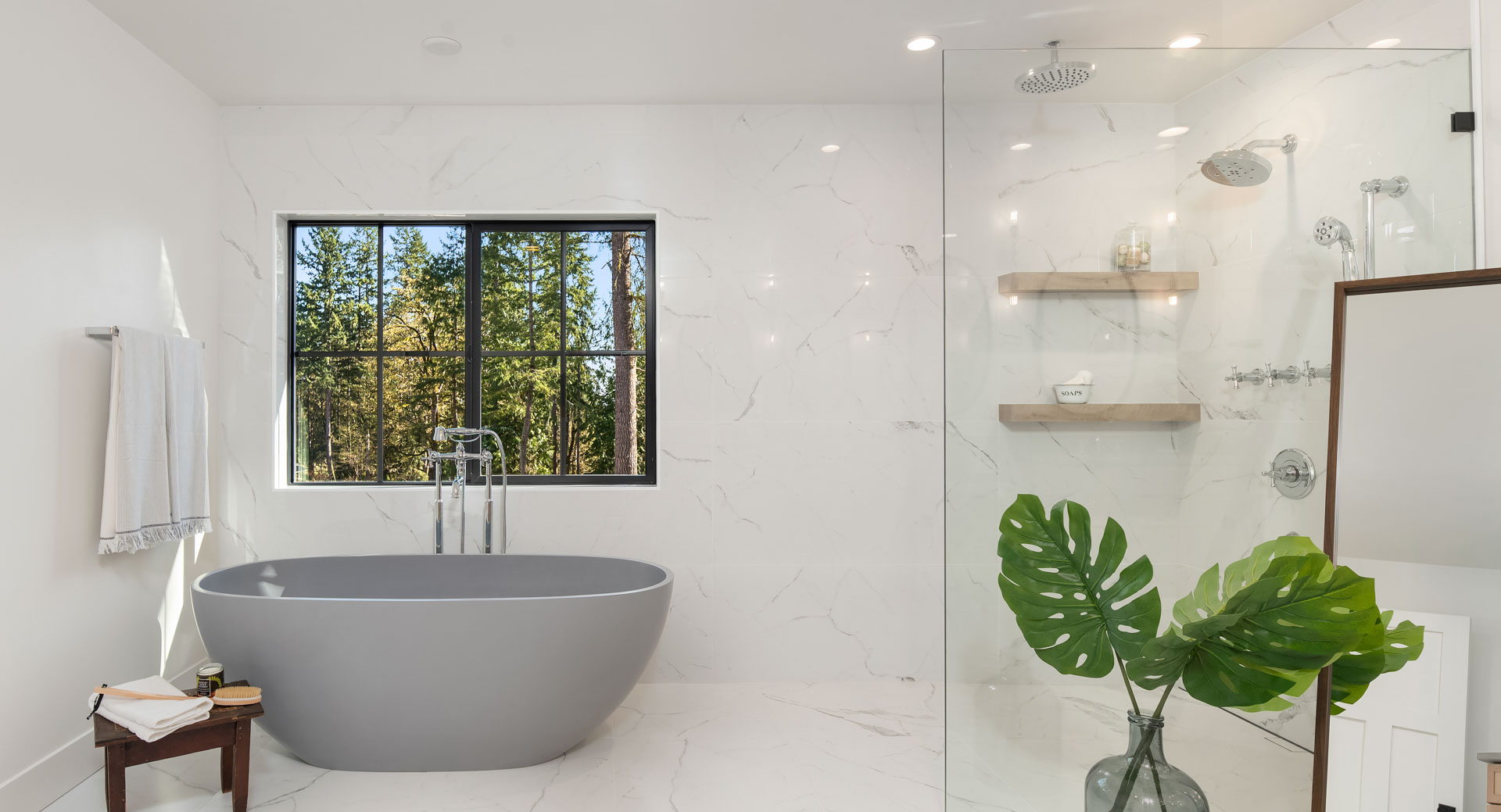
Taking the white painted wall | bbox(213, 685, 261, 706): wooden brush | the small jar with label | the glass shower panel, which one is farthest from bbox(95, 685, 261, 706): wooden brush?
the small jar with label

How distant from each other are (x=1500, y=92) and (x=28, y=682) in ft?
14.6

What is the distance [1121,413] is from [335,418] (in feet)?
11.1

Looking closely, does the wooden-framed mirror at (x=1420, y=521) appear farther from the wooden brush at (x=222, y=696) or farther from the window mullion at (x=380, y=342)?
the window mullion at (x=380, y=342)

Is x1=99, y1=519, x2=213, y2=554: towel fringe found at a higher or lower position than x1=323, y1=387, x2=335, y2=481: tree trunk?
lower

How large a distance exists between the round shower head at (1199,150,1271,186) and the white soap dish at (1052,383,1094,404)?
61 cm

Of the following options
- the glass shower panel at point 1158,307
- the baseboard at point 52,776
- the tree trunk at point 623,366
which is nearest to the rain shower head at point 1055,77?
the glass shower panel at point 1158,307

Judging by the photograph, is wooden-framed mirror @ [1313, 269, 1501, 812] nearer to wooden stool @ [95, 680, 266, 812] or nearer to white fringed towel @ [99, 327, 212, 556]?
wooden stool @ [95, 680, 266, 812]

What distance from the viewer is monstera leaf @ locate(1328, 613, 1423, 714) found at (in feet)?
4.35

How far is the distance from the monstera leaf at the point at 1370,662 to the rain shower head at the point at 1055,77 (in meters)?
1.34

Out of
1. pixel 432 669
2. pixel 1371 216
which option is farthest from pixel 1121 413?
pixel 432 669

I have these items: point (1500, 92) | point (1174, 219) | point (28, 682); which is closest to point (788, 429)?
point (1174, 219)

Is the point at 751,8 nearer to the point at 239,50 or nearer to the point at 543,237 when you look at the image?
the point at 543,237

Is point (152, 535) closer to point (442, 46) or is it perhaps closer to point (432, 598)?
point (432, 598)

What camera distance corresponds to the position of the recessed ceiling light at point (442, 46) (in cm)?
283
